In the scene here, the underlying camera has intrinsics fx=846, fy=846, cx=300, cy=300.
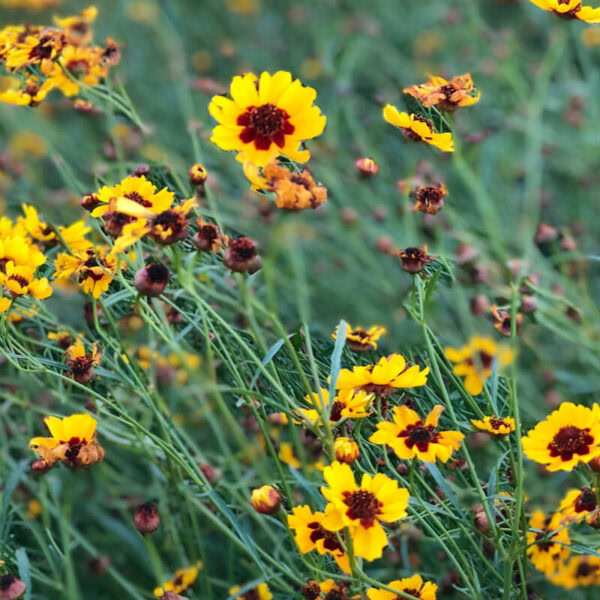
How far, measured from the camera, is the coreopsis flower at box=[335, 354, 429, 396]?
0.90 m

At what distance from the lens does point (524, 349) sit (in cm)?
199

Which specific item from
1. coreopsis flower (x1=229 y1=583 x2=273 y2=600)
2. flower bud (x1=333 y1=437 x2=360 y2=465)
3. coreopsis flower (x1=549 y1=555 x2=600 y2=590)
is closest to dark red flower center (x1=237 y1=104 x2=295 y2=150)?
flower bud (x1=333 y1=437 x2=360 y2=465)

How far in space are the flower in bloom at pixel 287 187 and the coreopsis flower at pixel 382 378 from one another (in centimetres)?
20

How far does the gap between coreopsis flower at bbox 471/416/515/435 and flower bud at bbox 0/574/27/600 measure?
548 mm

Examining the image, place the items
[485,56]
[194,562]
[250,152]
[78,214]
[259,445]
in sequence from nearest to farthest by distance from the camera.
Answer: [250,152]
[194,562]
[259,445]
[78,214]
[485,56]

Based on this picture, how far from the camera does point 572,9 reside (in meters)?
1.00

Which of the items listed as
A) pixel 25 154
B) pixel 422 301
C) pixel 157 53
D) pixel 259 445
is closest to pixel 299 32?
pixel 157 53

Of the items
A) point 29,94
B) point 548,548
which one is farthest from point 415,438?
point 29,94

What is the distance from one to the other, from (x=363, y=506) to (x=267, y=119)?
1.34 feet

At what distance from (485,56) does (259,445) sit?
1843 millimetres

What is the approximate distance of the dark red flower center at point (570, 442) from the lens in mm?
904

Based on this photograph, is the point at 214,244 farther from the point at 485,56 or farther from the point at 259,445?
the point at 485,56

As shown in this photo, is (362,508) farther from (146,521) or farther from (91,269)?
(91,269)

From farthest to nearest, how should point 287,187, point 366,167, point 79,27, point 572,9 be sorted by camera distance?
1. point 79,27
2. point 366,167
3. point 572,9
4. point 287,187
